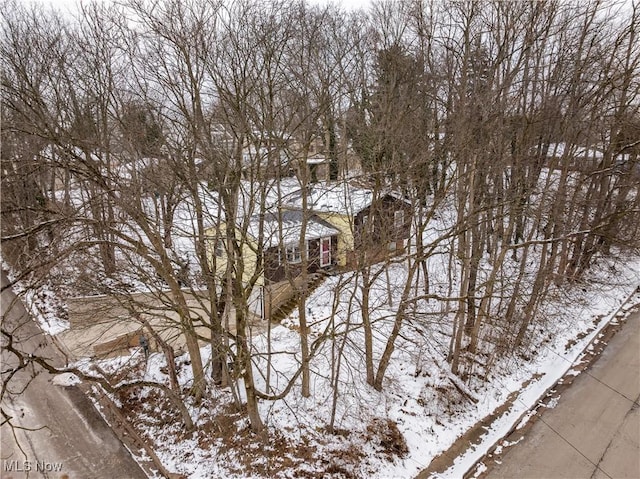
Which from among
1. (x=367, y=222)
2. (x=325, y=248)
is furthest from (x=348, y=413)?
(x=325, y=248)

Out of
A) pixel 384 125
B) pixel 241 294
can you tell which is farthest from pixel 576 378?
pixel 241 294

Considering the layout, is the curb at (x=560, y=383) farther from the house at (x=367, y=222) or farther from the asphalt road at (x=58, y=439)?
the asphalt road at (x=58, y=439)

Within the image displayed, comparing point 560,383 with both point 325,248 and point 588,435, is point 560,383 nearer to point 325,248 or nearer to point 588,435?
point 588,435

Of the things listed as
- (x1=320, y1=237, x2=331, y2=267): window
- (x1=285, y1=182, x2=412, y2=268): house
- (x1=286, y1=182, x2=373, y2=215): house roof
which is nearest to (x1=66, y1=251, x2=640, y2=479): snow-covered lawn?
(x1=285, y1=182, x2=412, y2=268): house

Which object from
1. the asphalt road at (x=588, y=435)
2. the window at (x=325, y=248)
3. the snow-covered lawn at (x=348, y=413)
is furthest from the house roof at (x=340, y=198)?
the asphalt road at (x=588, y=435)

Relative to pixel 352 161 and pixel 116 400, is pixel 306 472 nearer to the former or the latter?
pixel 116 400

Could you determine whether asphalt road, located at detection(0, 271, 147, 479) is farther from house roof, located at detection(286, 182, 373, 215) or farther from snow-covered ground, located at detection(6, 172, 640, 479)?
house roof, located at detection(286, 182, 373, 215)
